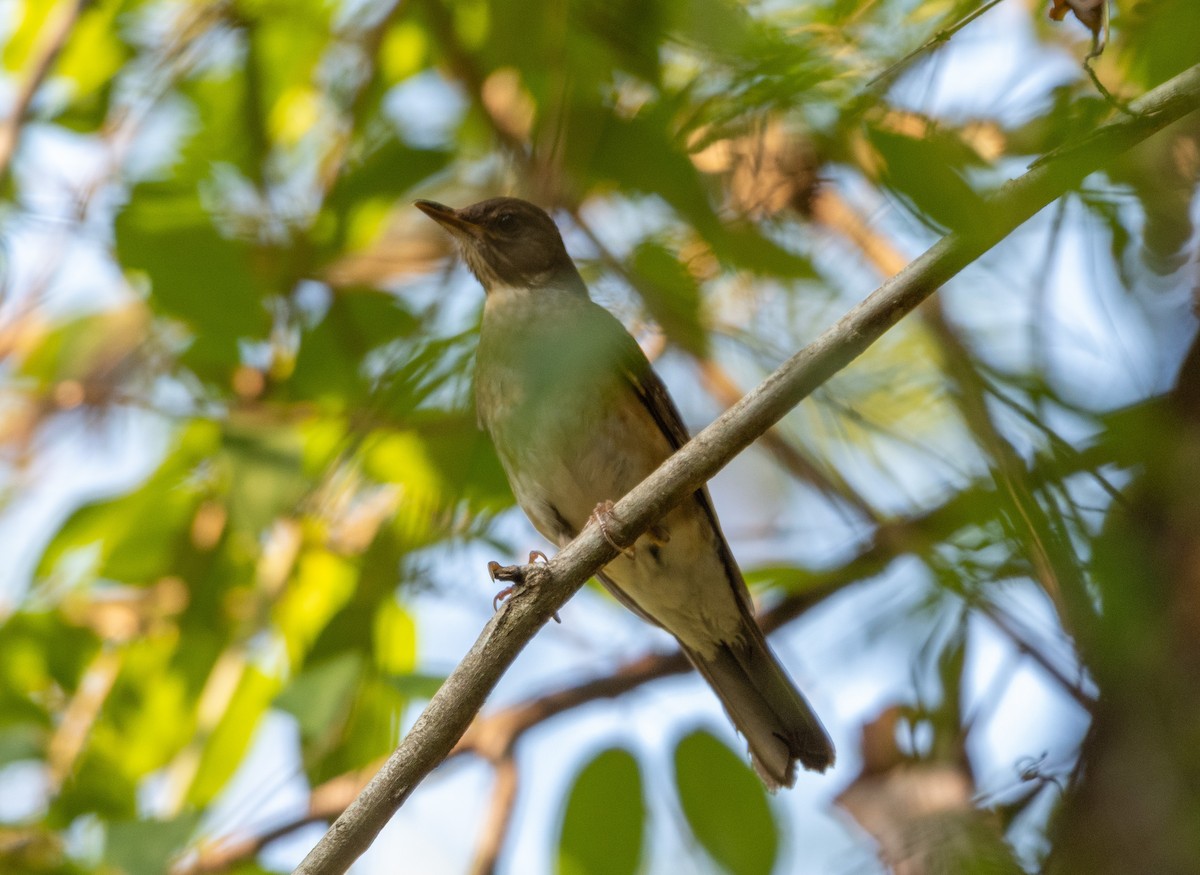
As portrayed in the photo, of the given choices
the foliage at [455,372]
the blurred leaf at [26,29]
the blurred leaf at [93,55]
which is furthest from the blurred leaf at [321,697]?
the blurred leaf at [26,29]

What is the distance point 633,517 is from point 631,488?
6.19ft

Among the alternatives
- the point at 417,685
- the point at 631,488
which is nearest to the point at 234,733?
the point at 417,685

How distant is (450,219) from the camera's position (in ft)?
17.3

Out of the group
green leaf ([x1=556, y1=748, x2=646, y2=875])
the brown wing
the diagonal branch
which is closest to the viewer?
the diagonal branch

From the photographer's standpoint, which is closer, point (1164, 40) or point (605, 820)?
point (1164, 40)

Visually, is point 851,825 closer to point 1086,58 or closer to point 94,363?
point 1086,58

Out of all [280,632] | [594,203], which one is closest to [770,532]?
[594,203]

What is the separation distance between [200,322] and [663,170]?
1.89 m

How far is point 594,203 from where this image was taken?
3918mm

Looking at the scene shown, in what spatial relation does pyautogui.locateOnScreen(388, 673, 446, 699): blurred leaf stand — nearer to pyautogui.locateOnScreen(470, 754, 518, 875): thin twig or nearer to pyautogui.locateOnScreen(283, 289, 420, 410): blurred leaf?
pyautogui.locateOnScreen(283, 289, 420, 410): blurred leaf

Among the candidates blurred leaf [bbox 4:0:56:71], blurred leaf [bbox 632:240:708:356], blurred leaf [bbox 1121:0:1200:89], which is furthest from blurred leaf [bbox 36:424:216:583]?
blurred leaf [bbox 1121:0:1200:89]

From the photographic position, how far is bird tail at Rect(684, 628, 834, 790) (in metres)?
4.65

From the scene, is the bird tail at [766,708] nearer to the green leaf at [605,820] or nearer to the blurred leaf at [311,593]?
the green leaf at [605,820]

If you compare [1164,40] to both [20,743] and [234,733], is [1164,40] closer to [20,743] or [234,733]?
[20,743]
